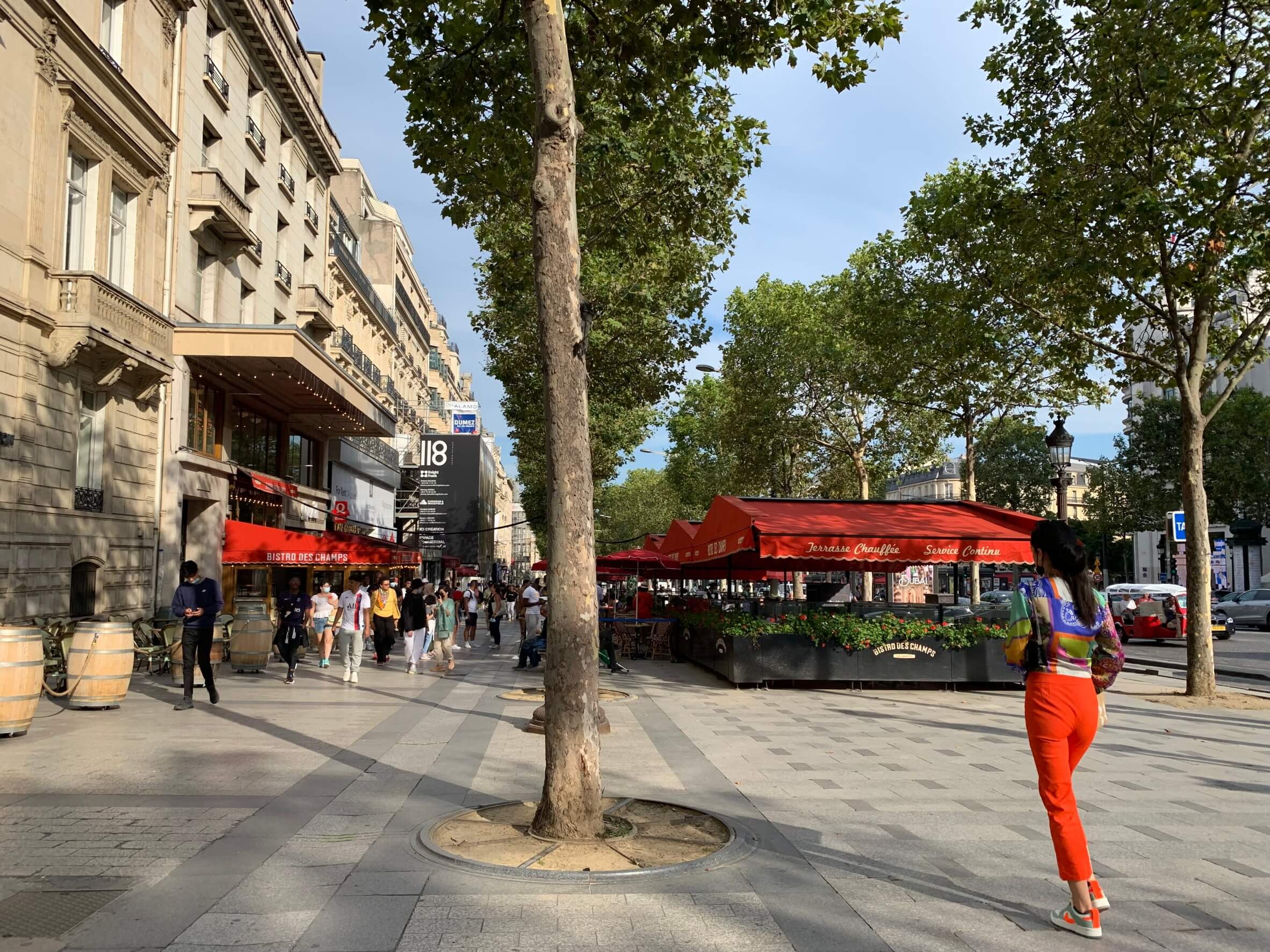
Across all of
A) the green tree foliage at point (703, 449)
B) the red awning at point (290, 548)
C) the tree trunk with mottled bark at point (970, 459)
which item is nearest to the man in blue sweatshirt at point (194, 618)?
the red awning at point (290, 548)

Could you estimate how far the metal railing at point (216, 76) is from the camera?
69.4ft

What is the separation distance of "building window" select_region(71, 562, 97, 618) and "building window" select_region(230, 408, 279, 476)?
23.7 feet

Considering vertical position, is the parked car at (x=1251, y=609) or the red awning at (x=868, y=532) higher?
the red awning at (x=868, y=532)

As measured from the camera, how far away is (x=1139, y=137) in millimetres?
13578

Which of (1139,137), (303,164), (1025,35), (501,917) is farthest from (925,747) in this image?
(303,164)

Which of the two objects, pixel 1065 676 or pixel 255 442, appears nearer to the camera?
pixel 1065 676

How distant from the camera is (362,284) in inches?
1452

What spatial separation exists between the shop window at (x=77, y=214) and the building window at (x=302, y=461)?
448 inches

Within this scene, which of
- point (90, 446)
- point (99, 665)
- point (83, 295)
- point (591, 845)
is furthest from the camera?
point (90, 446)

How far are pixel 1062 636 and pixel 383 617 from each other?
16048 millimetres

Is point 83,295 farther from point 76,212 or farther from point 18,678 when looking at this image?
point 18,678

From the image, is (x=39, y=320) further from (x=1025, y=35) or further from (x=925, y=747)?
(x=1025, y=35)

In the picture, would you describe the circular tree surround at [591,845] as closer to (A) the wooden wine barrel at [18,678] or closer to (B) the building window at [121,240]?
(A) the wooden wine barrel at [18,678]

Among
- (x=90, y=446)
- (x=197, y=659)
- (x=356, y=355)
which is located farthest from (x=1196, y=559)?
(x=356, y=355)
